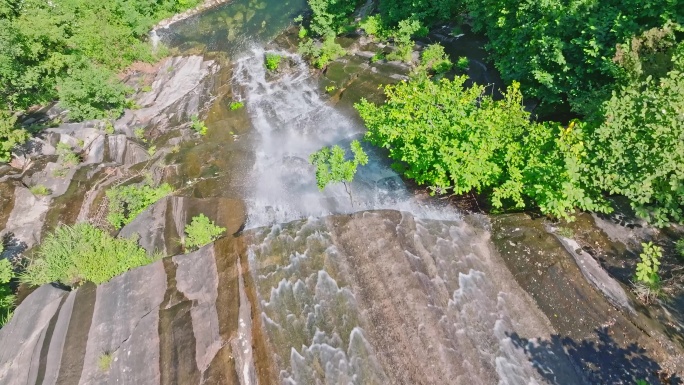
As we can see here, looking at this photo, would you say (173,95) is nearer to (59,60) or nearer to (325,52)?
(59,60)

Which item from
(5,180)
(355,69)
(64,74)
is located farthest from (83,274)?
(355,69)

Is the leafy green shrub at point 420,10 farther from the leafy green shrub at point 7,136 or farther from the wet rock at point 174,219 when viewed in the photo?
the leafy green shrub at point 7,136

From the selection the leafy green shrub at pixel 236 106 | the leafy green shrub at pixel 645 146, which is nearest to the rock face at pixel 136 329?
the leafy green shrub at pixel 645 146

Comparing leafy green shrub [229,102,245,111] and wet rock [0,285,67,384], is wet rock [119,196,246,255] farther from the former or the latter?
leafy green shrub [229,102,245,111]

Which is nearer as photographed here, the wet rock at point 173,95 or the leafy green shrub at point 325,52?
the wet rock at point 173,95

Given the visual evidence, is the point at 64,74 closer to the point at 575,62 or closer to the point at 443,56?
the point at 443,56

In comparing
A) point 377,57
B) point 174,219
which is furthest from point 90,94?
point 377,57
